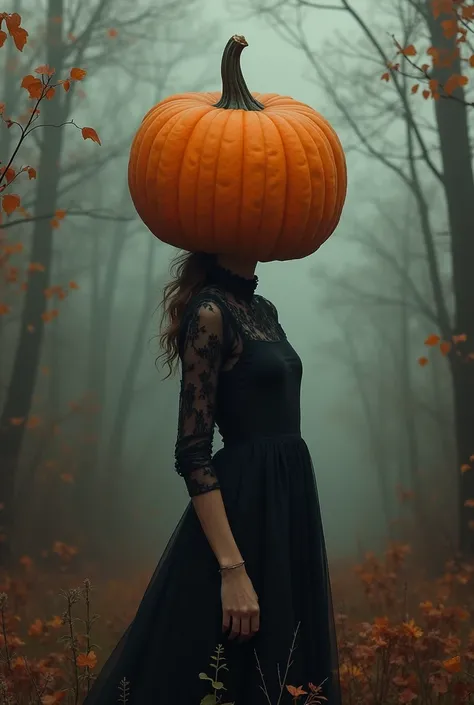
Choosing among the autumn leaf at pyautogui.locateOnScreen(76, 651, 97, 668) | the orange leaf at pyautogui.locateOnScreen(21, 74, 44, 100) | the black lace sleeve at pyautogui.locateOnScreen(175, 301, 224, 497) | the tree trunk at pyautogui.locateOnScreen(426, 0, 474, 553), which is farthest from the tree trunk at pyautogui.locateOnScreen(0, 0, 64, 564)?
the black lace sleeve at pyautogui.locateOnScreen(175, 301, 224, 497)

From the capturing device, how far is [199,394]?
5.17ft

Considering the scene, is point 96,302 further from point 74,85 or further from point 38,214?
point 74,85

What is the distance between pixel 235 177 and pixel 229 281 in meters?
0.25

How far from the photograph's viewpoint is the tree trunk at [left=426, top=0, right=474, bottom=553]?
3.98 metres

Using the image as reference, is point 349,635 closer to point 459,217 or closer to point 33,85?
point 33,85

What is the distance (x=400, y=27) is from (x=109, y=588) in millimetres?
3085

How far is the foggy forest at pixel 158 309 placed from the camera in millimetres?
4012

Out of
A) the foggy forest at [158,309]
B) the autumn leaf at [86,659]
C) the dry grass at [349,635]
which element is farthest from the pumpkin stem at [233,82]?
the foggy forest at [158,309]

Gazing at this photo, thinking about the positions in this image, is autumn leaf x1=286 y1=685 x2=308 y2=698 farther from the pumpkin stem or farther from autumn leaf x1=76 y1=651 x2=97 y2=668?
the pumpkin stem

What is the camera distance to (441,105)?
4098mm

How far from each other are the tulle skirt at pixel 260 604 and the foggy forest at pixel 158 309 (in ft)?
7.27

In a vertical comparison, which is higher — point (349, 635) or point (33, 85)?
point (33, 85)

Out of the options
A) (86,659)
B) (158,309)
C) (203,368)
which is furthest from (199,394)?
(158,309)

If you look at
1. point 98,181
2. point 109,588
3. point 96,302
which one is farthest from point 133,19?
point 109,588
